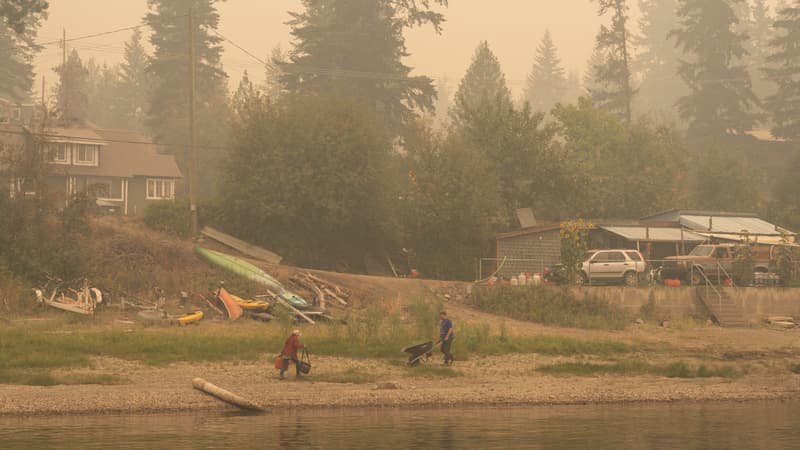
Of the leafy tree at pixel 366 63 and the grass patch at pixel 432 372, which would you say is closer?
the grass patch at pixel 432 372

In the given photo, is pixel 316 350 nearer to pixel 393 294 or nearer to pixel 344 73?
pixel 393 294

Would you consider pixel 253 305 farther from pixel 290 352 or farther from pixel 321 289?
pixel 290 352

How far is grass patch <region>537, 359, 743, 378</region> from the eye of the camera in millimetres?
35250

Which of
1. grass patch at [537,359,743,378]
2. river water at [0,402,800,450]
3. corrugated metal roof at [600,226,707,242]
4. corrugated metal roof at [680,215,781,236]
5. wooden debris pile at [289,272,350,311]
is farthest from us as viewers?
→ corrugated metal roof at [680,215,781,236]

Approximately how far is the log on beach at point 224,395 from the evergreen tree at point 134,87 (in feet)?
381

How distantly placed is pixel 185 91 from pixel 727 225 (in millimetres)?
57485

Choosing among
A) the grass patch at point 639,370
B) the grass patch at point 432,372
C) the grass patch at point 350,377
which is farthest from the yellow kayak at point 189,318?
the grass patch at point 639,370

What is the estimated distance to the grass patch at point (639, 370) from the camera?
35.2 metres

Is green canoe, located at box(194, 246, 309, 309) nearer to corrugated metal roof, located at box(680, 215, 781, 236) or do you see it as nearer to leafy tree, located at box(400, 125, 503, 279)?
leafy tree, located at box(400, 125, 503, 279)

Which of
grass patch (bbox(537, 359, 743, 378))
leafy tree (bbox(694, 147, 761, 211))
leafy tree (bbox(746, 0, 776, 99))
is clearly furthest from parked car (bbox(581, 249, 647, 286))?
leafy tree (bbox(746, 0, 776, 99))

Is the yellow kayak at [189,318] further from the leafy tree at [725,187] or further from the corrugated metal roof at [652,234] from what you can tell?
the leafy tree at [725,187]

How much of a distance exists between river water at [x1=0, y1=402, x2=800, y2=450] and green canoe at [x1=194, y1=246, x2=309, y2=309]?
1623 centimetres

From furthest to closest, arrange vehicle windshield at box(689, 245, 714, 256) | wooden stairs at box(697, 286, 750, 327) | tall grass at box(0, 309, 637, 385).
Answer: vehicle windshield at box(689, 245, 714, 256)
wooden stairs at box(697, 286, 750, 327)
tall grass at box(0, 309, 637, 385)

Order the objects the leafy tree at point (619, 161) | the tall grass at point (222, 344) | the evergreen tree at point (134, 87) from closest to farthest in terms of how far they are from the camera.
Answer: the tall grass at point (222, 344)
the leafy tree at point (619, 161)
the evergreen tree at point (134, 87)
